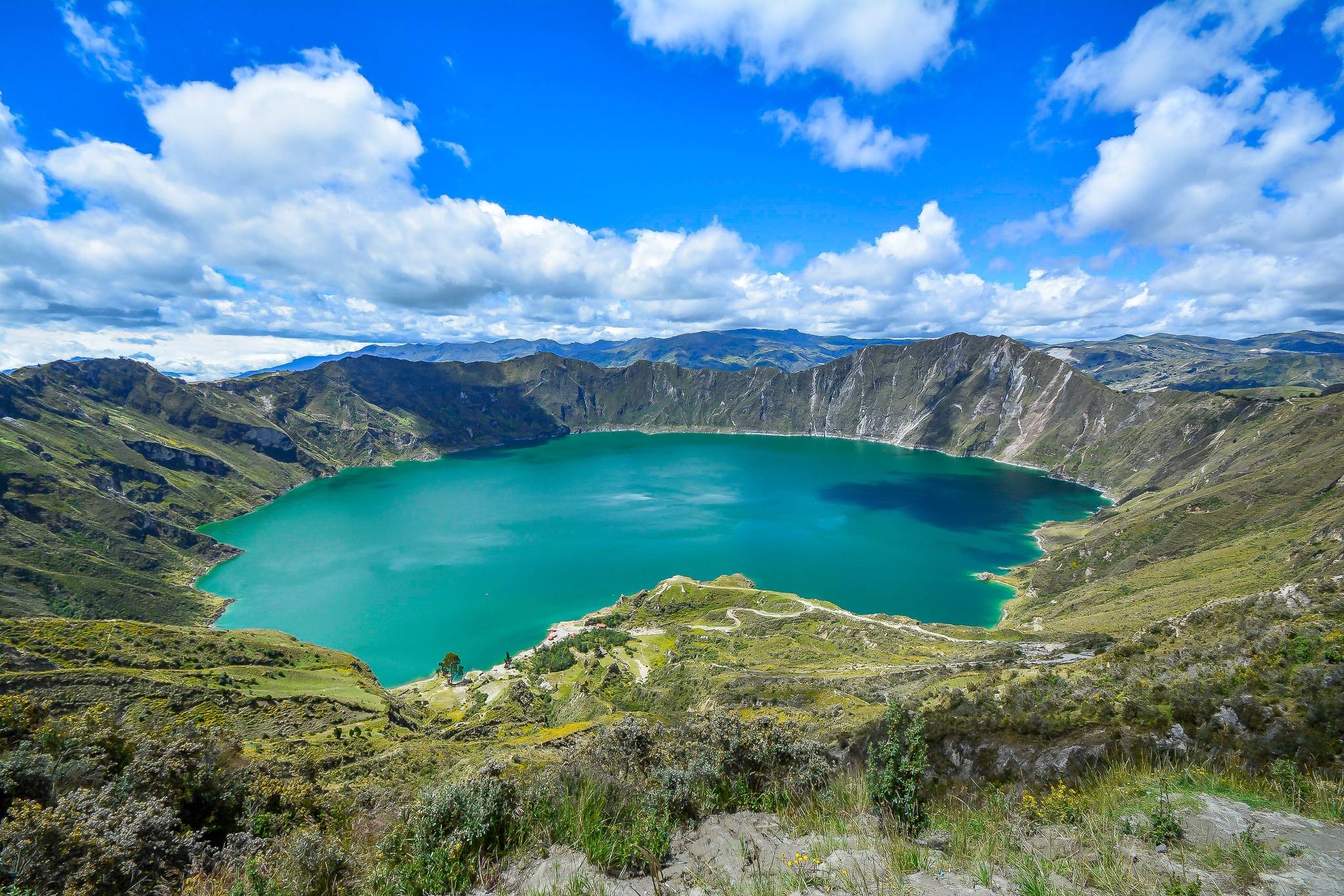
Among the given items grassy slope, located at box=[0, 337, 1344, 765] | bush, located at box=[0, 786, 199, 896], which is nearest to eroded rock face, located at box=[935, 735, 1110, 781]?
grassy slope, located at box=[0, 337, 1344, 765]

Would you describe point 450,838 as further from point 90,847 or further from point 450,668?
point 450,668

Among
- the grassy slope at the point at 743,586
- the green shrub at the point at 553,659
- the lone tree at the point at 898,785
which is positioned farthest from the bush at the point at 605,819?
the green shrub at the point at 553,659

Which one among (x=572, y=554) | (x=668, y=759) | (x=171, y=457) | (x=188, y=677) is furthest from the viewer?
(x=171, y=457)

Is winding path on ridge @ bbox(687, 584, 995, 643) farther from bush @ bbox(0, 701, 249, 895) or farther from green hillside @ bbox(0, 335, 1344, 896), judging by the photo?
bush @ bbox(0, 701, 249, 895)

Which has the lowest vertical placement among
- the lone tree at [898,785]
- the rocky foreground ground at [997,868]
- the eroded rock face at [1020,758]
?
the eroded rock face at [1020,758]

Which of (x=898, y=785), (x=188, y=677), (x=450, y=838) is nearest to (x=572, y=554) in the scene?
(x=188, y=677)

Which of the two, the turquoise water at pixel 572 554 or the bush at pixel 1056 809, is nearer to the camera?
the bush at pixel 1056 809

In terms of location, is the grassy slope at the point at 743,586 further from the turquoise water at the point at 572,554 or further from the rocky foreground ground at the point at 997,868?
the rocky foreground ground at the point at 997,868

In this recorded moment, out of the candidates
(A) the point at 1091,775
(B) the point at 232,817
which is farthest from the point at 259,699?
(A) the point at 1091,775

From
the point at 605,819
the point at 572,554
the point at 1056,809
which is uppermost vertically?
the point at 1056,809
